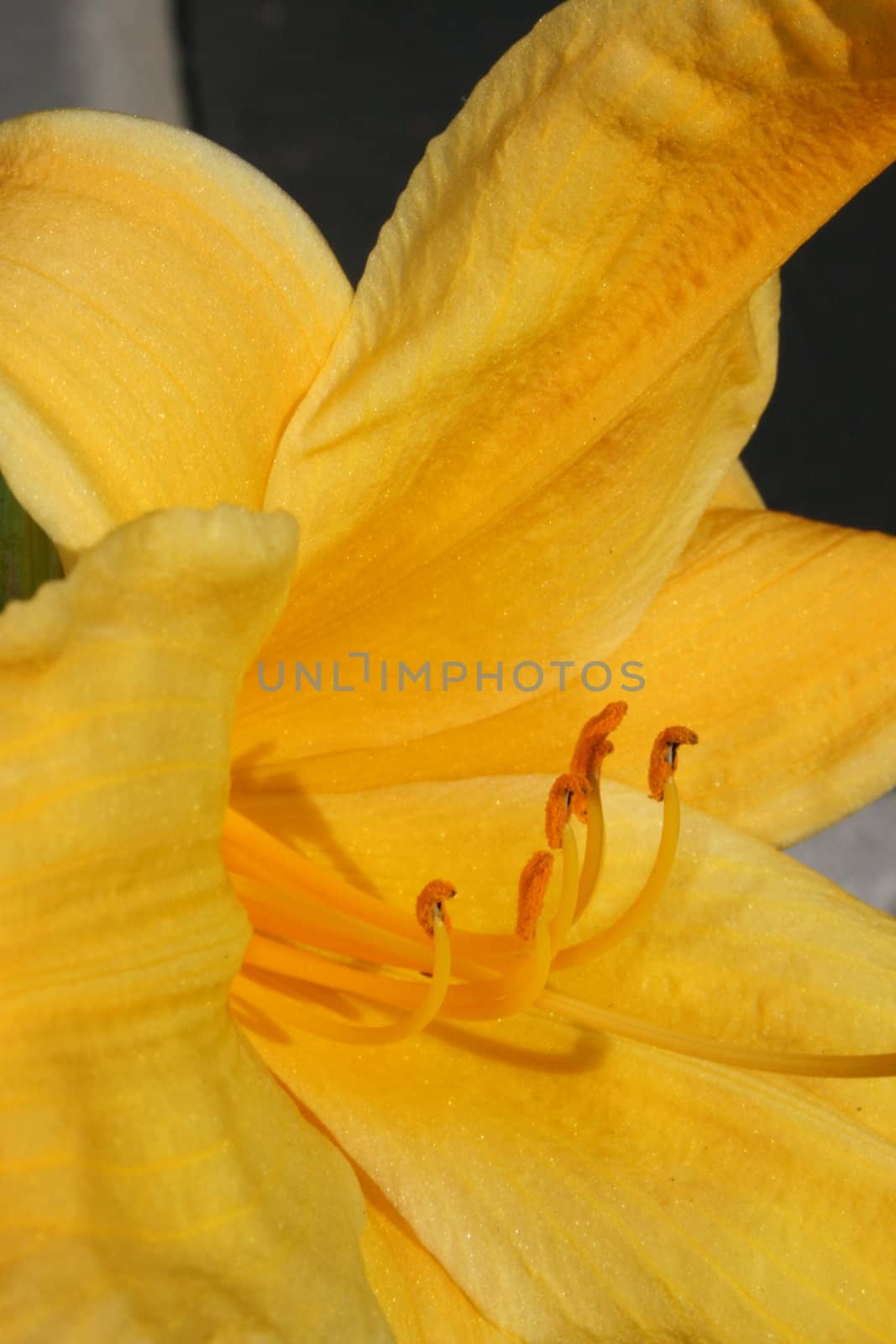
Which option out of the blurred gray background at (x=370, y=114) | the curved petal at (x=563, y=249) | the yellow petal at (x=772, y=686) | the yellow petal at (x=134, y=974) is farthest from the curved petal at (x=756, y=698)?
the blurred gray background at (x=370, y=114)

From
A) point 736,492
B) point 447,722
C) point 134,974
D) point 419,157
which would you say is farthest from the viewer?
point 419,157

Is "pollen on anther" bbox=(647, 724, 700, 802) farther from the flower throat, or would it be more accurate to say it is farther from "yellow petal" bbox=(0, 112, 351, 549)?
"yellow petal" bbox=(0, 112, 351, 549)

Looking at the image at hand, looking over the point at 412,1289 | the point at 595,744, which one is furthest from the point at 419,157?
the point at 412,1289

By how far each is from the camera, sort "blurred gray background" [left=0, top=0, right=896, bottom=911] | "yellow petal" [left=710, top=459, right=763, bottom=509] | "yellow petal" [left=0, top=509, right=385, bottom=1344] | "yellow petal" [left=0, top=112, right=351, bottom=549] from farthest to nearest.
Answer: "blurred gray background" [left=0, top=0, right=896, bottom=911] < "yellow petal" [left=710, top=459, right=763, bottom=509] < "yellow petal" [left=0, top=112, right=351, bottom=549] < "yellow petal" [left=0, top=509, right=385, bottom=1344]

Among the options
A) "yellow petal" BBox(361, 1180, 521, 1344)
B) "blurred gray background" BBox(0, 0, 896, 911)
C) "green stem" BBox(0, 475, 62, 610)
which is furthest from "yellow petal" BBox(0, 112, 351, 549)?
"blurred gray background" BBox(0, 0, 896, 911)

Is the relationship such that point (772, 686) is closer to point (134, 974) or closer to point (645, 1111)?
point (645, 1111)

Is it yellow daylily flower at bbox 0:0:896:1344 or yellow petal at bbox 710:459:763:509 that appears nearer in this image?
yellow daylily flower at bbox 0:0:896:1344
